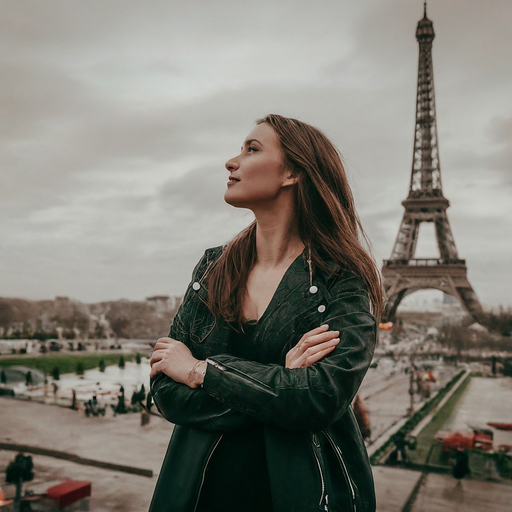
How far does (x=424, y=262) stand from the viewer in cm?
1395

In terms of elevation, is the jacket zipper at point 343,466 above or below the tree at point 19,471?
above

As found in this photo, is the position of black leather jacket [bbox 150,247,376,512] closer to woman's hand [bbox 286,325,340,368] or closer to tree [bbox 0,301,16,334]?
woman's hand [bbox 286,325,340,368]

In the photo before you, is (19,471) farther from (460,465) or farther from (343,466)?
(343,466)

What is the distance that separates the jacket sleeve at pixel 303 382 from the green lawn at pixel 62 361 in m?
9.81

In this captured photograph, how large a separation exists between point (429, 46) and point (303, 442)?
51.9 ft

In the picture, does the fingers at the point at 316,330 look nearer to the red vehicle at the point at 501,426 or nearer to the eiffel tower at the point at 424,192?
the red vehicle at the point at 501,426

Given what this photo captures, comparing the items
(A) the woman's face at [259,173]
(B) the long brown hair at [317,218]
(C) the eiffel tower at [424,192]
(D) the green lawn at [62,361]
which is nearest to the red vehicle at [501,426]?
(C) the eiffel tower at [424,192]

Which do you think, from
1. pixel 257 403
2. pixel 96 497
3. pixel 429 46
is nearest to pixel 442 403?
pixel 96 497

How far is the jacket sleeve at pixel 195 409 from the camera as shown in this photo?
111 centimetres

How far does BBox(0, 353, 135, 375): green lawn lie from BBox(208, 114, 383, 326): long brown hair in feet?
31.6

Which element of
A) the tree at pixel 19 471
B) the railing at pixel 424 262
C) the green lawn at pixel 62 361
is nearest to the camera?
the tree at pixel 19 471

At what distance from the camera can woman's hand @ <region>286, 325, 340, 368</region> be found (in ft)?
3.60

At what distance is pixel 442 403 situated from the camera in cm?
1079

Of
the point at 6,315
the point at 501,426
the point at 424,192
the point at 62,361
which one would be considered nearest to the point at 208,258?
the point at 6,315
